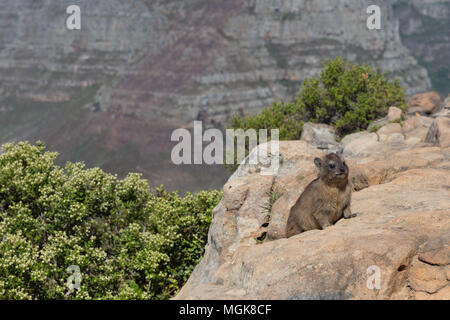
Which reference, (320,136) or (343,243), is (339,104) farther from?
(343,243)

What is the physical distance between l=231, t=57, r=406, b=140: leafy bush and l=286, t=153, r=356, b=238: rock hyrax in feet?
78.1

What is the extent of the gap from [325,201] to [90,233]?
13362 mm

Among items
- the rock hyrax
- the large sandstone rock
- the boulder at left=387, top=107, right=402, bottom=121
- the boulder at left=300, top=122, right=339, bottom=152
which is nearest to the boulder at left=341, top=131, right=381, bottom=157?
the boulder at left=300, top=122, right=339, bottom=152

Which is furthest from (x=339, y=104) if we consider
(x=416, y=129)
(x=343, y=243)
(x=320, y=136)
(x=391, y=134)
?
(x=343, y=243)

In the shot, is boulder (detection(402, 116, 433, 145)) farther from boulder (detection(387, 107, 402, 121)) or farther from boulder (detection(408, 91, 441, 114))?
boulder (detection(408, 91, 441, 114))

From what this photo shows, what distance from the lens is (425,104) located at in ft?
126

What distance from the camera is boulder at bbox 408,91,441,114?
38.2 meters

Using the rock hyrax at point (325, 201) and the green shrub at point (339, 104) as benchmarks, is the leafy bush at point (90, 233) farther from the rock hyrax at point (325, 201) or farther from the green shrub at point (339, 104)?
the green shrub at point (339, 104)

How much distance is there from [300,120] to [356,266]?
3066cm

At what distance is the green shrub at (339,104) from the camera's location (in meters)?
35.8

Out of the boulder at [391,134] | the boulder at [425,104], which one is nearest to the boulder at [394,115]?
the boulder at [391,134]

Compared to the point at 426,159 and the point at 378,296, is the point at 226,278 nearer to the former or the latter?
the point at 378,296
